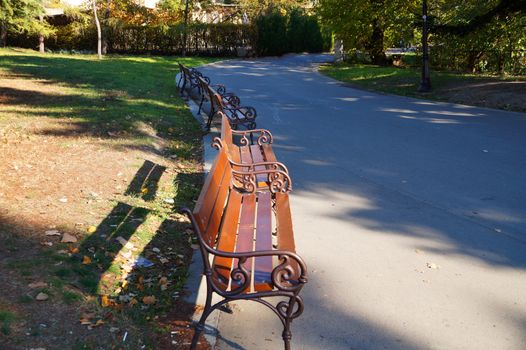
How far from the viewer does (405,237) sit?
16.4 ft

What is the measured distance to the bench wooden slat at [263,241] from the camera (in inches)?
123

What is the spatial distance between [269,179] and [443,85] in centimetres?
1288

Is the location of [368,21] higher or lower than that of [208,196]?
higher

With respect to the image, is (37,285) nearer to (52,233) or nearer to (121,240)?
(52,233)

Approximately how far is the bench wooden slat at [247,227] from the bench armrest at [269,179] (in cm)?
19

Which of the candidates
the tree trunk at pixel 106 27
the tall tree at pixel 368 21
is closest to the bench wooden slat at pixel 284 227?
the tall tree at pixel 368 21

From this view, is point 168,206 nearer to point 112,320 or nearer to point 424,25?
point 112,320

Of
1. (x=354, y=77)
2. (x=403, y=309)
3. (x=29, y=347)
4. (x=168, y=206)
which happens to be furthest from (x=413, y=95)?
(x=29, y=347)

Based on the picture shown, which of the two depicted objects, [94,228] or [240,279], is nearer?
[240,279]

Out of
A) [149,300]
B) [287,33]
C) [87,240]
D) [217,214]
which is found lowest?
[149,300]

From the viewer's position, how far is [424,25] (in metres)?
16.0

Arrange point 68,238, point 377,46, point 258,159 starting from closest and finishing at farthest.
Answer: point 68,238, point 258,159, point 377,46

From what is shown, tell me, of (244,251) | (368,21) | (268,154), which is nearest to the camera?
(244,251)

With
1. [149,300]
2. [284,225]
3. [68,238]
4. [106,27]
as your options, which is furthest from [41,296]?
[106,27]
